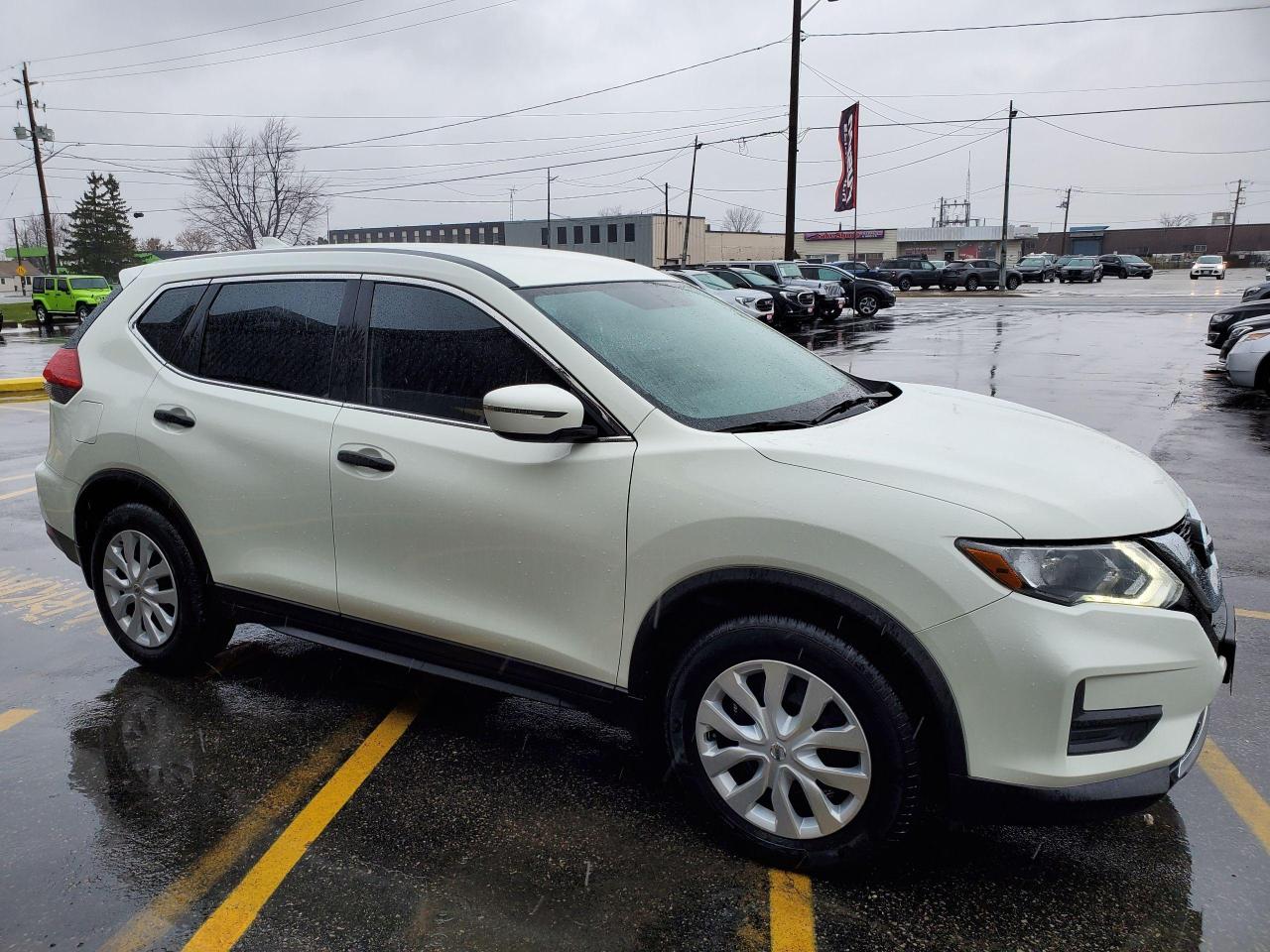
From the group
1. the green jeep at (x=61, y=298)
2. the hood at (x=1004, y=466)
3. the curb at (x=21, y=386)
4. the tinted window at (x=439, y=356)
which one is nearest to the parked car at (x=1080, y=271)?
the green jeep at (x=61, y=298)

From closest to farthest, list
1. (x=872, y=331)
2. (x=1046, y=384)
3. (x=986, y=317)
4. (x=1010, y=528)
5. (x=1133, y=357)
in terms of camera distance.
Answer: (x=1010, y=528), (x=1046, y=384), (x=1133, y=357), (x=872, y=331), (x=986, y=317)

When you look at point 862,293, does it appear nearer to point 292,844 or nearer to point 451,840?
point 451,840

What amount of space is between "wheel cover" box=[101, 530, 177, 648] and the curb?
11954 millimetres

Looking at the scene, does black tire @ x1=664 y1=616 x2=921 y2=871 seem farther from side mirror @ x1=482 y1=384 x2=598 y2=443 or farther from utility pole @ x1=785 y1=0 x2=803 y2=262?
utility pole @ x1=785 y1=0 x2=803 y2=262

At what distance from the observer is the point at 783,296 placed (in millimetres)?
25500

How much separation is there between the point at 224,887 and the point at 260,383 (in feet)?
5.99

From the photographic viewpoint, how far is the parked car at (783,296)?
25.5 meters

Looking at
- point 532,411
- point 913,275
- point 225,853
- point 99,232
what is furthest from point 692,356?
point 99,232

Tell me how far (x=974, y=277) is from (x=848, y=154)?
1337cm

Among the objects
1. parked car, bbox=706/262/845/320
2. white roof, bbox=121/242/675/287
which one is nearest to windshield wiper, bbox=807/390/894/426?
white roof, bbox=121/242/675/287

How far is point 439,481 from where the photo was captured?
3.13m

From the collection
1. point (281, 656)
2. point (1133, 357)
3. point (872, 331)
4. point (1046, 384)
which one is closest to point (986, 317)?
point (872, 331)

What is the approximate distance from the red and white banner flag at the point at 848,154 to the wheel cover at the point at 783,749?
3700 centimetres

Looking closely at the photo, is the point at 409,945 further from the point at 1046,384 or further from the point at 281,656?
the point at 1046,384
